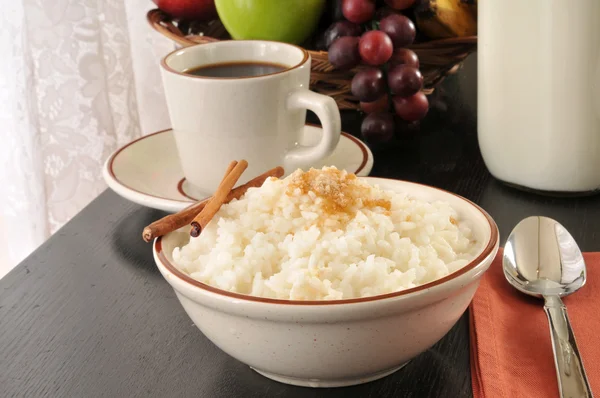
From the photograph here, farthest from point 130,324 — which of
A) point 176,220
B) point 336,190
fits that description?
point 336,190

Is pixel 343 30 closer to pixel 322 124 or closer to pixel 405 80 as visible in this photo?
pixel 405 80

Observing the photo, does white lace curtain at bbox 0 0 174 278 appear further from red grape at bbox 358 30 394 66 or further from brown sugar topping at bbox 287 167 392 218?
brown sugar topping at bbox 287 167 392 218

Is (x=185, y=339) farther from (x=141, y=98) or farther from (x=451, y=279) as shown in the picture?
(x=141, y=98)

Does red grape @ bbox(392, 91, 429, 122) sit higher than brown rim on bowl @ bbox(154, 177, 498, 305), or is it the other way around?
brown rim on bowl @ bbox(154, 177, 498, 305)

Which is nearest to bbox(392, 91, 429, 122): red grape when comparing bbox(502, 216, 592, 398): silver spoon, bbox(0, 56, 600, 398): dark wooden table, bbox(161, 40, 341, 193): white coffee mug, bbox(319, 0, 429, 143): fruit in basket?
bbox(319, 0, 429, 143): fruit in basket

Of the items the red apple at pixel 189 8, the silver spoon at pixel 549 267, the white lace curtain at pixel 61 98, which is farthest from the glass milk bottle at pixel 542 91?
the white lace curtain at pixel 61 98

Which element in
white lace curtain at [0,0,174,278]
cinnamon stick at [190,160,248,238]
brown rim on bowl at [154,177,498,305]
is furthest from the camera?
white lace curtain at [0,0,174,278]

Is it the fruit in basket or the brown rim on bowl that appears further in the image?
the fruit in basket
